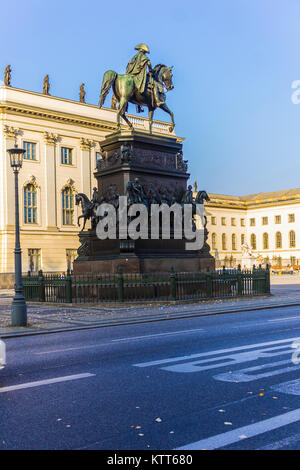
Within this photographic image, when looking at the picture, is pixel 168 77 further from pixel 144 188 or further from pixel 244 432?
pixel 244 432

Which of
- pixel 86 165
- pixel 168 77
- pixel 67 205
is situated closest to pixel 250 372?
pixel 168 77

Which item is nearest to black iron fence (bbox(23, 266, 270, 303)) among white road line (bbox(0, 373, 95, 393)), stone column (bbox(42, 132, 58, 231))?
white road line (bbox(0, 373, 95, 393))

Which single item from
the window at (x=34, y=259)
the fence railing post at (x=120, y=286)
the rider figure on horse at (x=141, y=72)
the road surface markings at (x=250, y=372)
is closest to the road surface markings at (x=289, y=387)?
the road surface markings at (x=250, y=372)

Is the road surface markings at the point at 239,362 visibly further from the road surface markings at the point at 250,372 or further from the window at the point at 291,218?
the window at the point at 291,218

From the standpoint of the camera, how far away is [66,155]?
6278cm

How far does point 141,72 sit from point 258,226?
101 meters

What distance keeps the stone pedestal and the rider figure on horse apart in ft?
8.10

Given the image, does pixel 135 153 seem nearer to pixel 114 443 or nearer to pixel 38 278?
pixel 38 278

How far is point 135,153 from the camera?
2508 centimetres

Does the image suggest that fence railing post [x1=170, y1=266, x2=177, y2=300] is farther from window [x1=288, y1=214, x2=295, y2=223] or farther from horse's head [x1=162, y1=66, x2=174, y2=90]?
window [x1=288, y1=214, x2=295, y2=223]

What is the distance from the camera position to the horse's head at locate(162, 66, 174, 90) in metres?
27.6

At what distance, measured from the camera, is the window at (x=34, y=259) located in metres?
58.1
